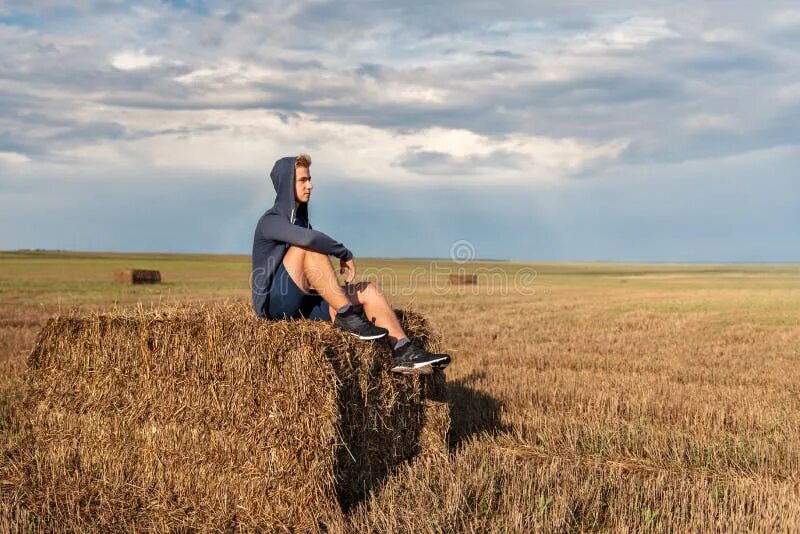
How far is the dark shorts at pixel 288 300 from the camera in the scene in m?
6.53

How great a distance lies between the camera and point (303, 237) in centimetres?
625

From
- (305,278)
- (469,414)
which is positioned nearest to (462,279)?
(469,414)

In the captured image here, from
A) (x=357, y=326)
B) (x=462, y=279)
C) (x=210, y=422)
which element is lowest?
(x=210, y=422)

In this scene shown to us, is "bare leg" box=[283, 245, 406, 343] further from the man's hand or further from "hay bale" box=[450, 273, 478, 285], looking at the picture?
"hay bale" box=[450, 273, 478, 285]

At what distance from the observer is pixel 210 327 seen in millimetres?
6289

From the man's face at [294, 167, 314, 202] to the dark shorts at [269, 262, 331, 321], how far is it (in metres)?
0.61

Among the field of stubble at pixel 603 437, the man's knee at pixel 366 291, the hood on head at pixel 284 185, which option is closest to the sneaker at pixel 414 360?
the man's knee at pixel 366 291

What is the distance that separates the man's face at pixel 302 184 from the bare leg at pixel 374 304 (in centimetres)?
87

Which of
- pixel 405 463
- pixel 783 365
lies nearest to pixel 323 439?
pixel 405 463

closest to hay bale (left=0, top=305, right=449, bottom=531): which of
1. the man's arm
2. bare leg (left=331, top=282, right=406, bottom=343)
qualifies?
bare leg (left=331, top=282, right=406, bottom=343)

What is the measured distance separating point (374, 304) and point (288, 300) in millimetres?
732

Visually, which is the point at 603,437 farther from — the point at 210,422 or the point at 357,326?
the point at 210,422

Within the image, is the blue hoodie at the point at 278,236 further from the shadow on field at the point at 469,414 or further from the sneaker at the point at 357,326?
the shadow on field at the point at 469,414

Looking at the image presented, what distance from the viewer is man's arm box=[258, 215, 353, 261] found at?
6250 mm
